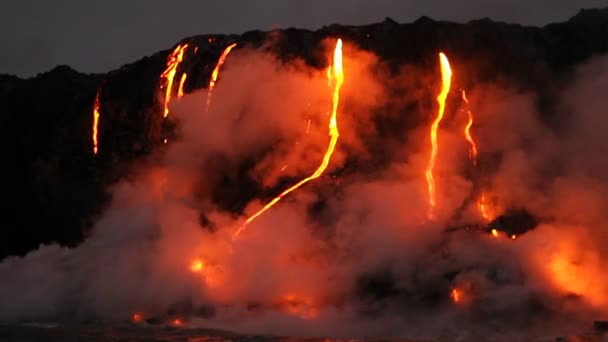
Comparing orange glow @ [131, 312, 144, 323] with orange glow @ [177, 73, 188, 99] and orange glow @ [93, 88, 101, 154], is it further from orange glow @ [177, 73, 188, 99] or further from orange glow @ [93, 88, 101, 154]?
orange glow @ [93, 88, 101, 154]

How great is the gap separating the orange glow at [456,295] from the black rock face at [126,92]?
289 inches

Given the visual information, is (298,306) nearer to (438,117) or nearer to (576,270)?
(576,270)

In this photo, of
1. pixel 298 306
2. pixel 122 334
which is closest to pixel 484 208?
pixel 298 306

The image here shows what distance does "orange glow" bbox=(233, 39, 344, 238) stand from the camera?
28.4 meters

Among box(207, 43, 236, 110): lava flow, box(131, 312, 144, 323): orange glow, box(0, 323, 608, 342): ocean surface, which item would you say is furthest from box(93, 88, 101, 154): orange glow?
box(0, 323, 608, 342): ocean surface

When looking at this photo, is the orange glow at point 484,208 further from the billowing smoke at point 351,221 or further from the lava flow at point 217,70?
the lava flow at point 217,70

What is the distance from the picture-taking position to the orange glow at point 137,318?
2474 centimetres

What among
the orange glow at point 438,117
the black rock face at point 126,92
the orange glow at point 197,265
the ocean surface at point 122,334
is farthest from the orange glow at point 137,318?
the orange glow at point 438,117

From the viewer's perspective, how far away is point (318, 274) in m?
25.3

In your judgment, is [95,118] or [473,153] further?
[95,118]

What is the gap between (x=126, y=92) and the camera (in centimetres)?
3366

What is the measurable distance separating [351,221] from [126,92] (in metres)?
12.0

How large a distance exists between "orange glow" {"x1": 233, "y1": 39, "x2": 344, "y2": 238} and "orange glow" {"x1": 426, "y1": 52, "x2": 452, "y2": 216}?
3.36 meters

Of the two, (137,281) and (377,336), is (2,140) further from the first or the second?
(377,336)
